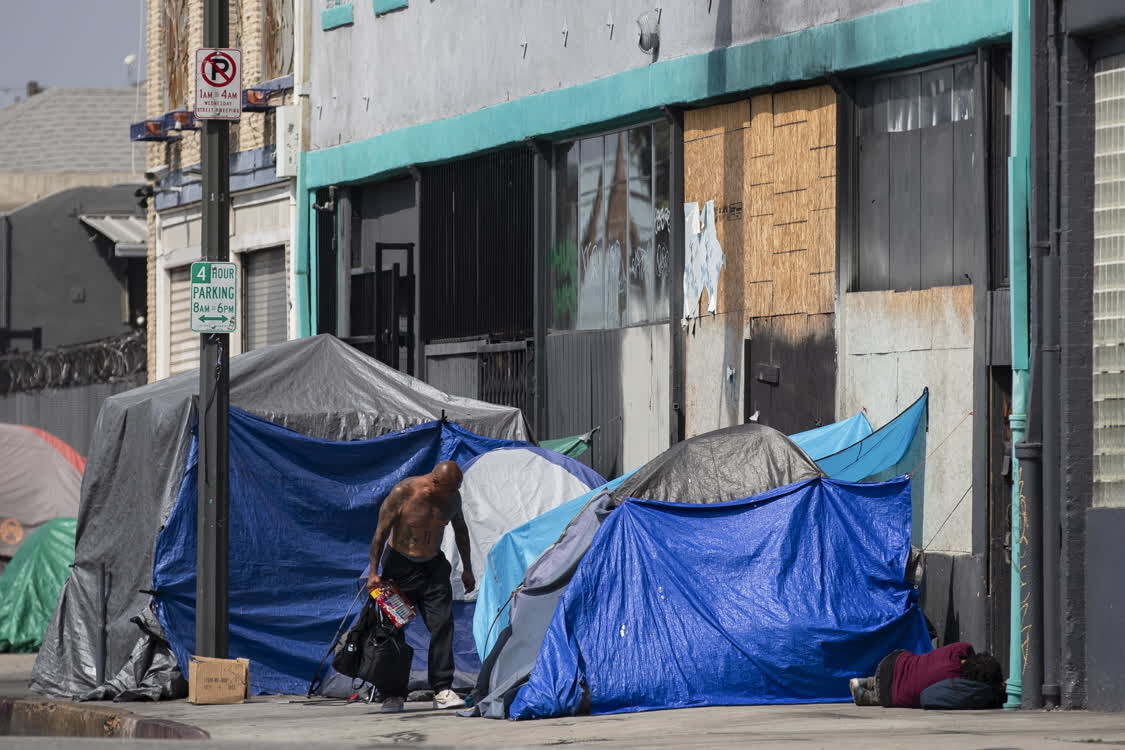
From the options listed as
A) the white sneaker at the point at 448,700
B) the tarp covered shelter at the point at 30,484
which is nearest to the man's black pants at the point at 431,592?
the white sneaker at the point at 448,700

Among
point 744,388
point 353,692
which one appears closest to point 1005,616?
point 744,388

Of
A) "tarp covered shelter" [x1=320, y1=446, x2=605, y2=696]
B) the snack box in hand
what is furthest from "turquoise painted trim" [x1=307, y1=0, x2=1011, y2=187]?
the snack box in hand

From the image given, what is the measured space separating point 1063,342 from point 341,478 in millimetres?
5907

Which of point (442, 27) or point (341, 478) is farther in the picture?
point (442, 27)

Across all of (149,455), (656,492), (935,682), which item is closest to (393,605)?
(656,492)

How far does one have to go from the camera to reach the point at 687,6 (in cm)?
1723

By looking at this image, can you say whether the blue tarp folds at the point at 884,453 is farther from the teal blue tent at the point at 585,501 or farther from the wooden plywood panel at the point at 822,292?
the wooden plywood panel at the point at 822,292

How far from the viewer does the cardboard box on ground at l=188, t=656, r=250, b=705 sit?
46.8 ft

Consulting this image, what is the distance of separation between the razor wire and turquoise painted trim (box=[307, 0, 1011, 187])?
26.2ft

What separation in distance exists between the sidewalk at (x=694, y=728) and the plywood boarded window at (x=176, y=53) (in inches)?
553

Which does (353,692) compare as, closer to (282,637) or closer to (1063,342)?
(282,637)

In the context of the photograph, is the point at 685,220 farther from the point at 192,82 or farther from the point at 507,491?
the point at 192,82

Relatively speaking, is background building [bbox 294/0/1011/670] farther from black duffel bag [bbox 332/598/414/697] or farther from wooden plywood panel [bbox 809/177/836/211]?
black duffel bag [bbox 332/598/414/697]

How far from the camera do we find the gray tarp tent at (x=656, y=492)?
1309 centimetres
